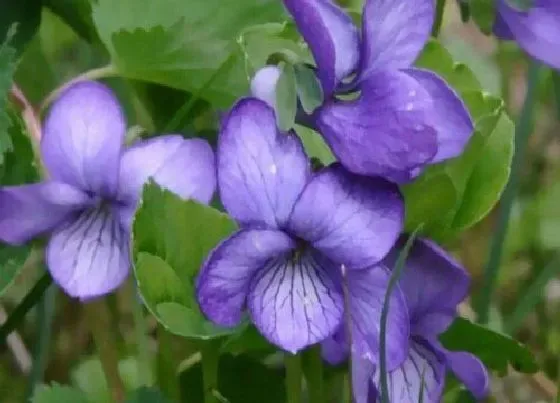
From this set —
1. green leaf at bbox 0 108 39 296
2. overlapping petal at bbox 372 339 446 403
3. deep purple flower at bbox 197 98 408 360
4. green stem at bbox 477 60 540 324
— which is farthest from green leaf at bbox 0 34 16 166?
green stem at bbox 477 60 540 324

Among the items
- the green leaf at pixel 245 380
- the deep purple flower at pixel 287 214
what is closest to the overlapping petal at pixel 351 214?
the deep purple flower at pixel 287 214

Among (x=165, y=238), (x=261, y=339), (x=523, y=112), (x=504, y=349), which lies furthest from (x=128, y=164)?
(x=523, y=112)

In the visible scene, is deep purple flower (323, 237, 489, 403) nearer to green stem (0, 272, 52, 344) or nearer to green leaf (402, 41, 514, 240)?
green leaf (402, 41, 514, 240)

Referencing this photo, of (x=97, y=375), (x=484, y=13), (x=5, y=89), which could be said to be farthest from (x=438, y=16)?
(x=97, y=375)

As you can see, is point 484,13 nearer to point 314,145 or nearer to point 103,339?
point 314,145

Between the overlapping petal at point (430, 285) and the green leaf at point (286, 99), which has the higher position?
the green leaf at point (286, 99)

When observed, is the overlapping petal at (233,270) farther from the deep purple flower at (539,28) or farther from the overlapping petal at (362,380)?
the deep purple flower at (539,28)
